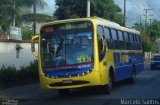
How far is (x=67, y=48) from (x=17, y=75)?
6.99 m

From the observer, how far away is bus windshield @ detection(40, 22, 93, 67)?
18.1m

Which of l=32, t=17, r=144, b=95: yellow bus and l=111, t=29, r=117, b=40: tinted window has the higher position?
l=111, t=29, r=117, b=40: tinted window

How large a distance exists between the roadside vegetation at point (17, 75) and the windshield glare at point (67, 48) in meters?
5.24

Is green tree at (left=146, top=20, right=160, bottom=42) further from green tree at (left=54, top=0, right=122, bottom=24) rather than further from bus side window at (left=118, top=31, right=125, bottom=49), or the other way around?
bus side window at (left=118, top=31, right=125, bottom=49)

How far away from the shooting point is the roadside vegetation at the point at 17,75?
23.3m

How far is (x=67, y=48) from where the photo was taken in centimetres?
1820

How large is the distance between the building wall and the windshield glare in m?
6.59

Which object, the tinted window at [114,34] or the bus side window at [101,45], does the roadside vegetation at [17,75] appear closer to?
the tinted window at [114,34]

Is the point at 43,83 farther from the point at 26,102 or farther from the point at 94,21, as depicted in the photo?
the point at 94,21

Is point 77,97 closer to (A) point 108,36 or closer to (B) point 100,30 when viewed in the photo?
(B) point 100,30

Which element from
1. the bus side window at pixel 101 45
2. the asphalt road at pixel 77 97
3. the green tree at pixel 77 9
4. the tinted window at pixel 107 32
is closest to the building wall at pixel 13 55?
the asphalt road at pixel 77 97

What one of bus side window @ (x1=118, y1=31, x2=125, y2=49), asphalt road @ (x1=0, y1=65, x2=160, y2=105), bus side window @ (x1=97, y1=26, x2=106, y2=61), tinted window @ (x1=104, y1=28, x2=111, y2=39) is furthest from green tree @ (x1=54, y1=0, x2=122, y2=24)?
bus side window @ (x1=97, y1=26, x2=106, y2=61)

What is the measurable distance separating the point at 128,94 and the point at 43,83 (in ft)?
11.4

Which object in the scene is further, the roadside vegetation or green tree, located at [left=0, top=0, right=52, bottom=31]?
green tree, located at [left=0, top=0, right=52, bottom=31]
